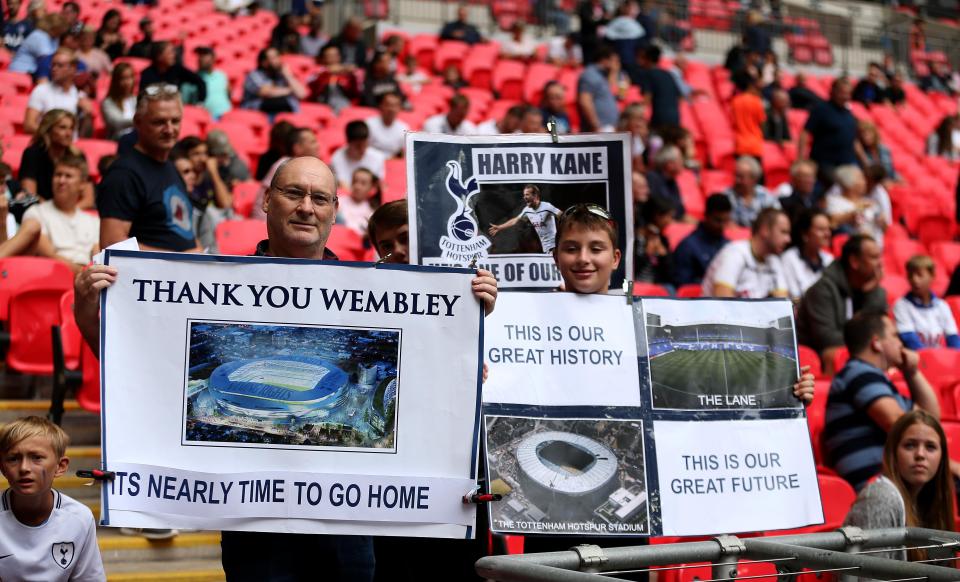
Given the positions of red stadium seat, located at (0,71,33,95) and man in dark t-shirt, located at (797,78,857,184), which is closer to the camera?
red stadium seat, located at (0,71,33,95)

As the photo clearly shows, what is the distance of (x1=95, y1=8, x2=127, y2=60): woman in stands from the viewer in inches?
521

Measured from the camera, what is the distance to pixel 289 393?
3.19 m

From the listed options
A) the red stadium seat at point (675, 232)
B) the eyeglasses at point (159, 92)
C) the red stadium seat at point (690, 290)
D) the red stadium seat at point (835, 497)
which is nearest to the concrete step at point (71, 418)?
the eyeglasses at point (159, 92)

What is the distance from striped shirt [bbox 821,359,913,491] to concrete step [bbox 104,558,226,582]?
2933 millimetres

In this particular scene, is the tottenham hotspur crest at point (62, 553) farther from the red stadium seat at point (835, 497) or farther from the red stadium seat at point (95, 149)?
the red stadium seat at point (95, 149)

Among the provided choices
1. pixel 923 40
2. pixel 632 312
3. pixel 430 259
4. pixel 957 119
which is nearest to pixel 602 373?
pixel 632 312

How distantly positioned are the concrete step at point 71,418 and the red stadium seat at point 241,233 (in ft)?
6.35

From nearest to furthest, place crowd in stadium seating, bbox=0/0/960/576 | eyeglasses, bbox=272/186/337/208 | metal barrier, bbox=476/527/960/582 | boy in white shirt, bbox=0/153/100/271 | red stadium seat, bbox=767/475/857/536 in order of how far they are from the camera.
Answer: metal barrier, bbox=476/527/960/582 → eyeglasses, bbox=272/186/337/208 → red stadium seat, bbox=767/475/857/536 → boy in white shirt, bbox=0/153/100/271 → crowd in stadium seating, bbox=0/0/960/576

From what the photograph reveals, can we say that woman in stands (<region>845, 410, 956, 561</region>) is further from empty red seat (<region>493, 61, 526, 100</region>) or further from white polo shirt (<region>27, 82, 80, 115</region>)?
empty red seat (<region>493, 61, 526, 100</region>)

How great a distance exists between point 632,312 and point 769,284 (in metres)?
4.48

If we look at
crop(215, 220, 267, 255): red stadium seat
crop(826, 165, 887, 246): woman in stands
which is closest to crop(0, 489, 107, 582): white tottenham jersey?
crop(215, 220, 267, 255): red stadium seat

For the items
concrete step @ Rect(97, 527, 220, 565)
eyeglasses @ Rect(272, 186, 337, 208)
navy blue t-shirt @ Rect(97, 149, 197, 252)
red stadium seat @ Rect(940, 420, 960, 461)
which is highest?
navy blue t-shirt @ Rect(97, 149, 197, 252)

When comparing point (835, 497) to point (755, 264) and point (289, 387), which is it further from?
point (289, 387)

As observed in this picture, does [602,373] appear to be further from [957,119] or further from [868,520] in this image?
[957,119]
